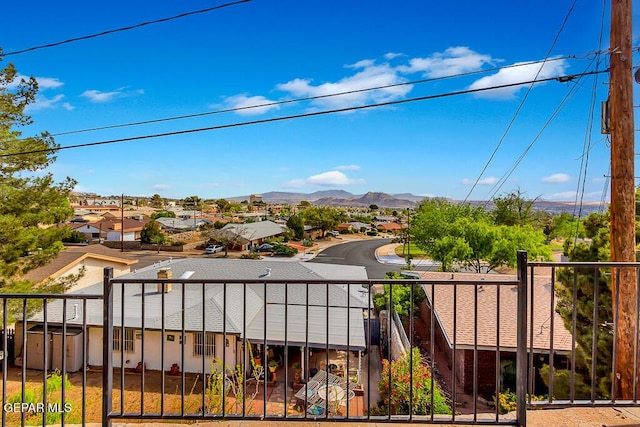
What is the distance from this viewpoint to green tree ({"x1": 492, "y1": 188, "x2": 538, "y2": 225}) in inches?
953

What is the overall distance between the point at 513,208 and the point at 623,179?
22758 mm

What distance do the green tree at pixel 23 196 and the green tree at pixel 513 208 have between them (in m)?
23.5

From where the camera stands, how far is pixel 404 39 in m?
11.9

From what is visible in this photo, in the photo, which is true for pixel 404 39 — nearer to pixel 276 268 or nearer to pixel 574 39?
pixel 574 39

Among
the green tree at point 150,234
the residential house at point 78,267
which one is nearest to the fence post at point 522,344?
the residential house at point 78,267

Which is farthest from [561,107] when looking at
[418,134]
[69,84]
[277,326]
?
[418,134]

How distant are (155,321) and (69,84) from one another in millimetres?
12395

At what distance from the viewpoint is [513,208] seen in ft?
80.2

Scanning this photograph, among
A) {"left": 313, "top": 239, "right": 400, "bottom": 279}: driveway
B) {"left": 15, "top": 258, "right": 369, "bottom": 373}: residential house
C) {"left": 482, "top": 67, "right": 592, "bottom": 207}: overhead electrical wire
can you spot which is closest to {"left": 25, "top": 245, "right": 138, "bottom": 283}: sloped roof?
{"left": 15, "top": 258, "right": 369, "bottom": 373}: residential house

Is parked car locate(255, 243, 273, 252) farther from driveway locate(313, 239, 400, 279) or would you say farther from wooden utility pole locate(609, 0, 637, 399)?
wooden utility pole locate(609, 0, 637, 399)

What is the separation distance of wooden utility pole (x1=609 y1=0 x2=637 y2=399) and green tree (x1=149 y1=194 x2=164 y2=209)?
78661 mm

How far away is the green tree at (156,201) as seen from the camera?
7544 centimetres

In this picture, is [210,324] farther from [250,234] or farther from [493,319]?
[250,234]

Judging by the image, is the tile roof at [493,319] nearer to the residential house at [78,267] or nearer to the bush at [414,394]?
the bush at [414,394]
